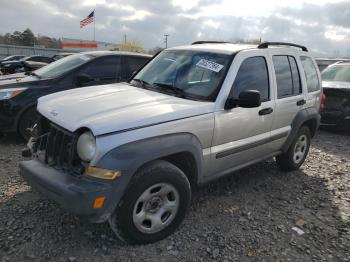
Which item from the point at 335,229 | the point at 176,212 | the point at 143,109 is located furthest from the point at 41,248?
the point at 335,229

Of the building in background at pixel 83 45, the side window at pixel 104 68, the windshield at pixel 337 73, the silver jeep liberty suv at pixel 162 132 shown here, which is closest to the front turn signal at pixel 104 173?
the silver jeep liberty suv at pixel 162 132

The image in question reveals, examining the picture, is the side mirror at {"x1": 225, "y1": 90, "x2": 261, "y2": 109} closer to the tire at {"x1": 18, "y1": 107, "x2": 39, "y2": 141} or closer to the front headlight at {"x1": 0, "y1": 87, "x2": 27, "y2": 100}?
the tire at {"x1": 18, "y1": 107, "x2": 39, "y2": 141}

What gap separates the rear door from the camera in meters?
4.64

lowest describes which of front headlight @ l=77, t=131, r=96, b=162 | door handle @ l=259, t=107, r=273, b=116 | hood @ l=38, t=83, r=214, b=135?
front headlight @ l=77, t=131, r=96, b=162

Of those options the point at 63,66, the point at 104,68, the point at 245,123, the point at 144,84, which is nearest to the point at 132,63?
the point at 104,68

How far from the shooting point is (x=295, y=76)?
5.02 m

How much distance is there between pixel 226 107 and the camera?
3.80 m

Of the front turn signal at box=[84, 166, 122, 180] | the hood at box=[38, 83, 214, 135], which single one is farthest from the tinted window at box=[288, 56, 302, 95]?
the front turn signal at box=[84, 166, 122, 180]

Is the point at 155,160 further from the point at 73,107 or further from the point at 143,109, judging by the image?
the point at 73,107

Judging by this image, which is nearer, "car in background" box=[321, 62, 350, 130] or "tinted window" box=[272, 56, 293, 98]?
"tinted window" box=[272, 56, 293, 98]

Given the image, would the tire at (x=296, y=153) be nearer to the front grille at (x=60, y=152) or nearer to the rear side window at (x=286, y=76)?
the rear side window at (x=286, y=76)

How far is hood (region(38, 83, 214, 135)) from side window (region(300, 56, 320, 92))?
227 centimetres

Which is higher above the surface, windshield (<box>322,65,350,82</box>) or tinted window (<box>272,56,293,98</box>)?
tinted window (<box>272,56,293,98</box>)

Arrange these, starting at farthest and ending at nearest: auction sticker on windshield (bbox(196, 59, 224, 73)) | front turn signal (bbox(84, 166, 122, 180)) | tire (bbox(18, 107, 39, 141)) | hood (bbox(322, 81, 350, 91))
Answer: hood (bbox(322, 81, 350, 91))
tire (bbox(18, 107, 39, 141))
auction sticker on windshield (bbox(196, 59, 224, 73))
front turn signal (bbox(84, 166, 122, 180))
